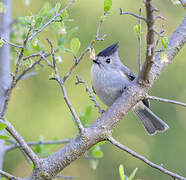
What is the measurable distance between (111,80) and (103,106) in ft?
7.13

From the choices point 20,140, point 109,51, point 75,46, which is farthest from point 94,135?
point 109,51

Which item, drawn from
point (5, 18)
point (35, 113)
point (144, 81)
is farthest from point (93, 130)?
point (35, 113)

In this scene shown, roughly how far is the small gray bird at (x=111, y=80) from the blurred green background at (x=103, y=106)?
1.90m

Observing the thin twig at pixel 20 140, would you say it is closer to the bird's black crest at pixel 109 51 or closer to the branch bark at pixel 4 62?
the branch bark at pixel 4 62

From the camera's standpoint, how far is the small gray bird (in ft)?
9.27

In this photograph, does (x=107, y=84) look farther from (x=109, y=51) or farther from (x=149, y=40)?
(x=149, y=40)

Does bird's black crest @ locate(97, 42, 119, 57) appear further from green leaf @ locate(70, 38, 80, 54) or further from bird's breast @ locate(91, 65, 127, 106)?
green leaf @ locate(70, 38, 80, 54)

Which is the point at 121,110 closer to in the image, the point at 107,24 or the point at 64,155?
the point at 64,155

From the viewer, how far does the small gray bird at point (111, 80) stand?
283cm

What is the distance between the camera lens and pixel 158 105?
5.42 metres

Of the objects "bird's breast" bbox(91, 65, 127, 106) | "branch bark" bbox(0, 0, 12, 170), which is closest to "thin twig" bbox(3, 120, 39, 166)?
"branch bark" bbox(0, 0, 12, 170)

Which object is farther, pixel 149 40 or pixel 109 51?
pixel 109 51

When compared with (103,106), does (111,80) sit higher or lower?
higher

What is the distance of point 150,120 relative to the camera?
3244mm
